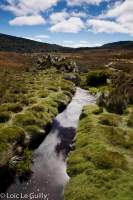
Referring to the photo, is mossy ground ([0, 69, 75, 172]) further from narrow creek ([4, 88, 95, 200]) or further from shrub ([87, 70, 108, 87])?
shrub ([87, 70, 108, 87])

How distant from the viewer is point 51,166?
85.2ft

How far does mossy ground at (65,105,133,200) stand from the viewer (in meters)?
20.5

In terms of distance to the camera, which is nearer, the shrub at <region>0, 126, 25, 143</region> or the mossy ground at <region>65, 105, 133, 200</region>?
the mossy ground at <region>65, 105, 133, 200</region>

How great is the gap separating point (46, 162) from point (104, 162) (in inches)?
228

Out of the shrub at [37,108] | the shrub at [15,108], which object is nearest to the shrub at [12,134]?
the shrub at [15,108]

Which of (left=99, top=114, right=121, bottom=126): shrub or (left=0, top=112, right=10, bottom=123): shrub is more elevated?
(left=0, top=112, right=10, bottom=123): shrub

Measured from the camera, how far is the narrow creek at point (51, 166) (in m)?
21.4

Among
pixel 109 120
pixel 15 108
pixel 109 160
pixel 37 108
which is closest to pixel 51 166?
pixel 109 160

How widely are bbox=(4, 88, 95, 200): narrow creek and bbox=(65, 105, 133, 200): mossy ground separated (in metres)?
0.96

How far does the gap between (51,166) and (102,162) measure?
4.83 m

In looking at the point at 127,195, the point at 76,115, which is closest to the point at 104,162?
the point at 127,195

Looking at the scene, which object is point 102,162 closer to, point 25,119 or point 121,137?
point 121,137

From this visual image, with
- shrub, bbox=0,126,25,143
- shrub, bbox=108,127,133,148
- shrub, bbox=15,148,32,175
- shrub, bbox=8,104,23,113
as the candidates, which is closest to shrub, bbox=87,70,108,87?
shrub, bbox=8,104,23,113

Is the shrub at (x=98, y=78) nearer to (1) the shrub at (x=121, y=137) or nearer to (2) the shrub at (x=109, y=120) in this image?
(2) the shrub at (x=109, y=120)
